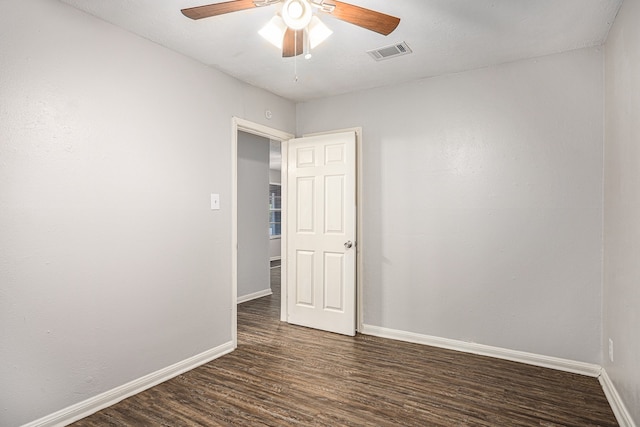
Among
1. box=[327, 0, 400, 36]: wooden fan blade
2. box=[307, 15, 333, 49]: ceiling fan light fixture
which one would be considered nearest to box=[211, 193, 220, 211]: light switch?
box=[307, 15, 333, 49]: ceiling fan light fixture

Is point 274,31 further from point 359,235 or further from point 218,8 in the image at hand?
point 359,235

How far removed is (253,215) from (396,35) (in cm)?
347

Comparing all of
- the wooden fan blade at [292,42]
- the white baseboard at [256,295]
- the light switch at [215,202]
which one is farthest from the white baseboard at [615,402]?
the white baseboard at [256,295]

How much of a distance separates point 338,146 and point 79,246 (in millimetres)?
2475

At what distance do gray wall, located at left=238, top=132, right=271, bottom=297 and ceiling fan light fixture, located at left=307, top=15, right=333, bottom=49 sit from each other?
10.2 ft

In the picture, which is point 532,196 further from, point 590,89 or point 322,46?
point 322,46

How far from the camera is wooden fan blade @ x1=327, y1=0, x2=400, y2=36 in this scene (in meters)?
1.81

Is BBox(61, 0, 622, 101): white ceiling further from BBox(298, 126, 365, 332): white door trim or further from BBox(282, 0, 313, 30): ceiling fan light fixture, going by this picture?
BBox(298, 126, 365, 332): white door trim

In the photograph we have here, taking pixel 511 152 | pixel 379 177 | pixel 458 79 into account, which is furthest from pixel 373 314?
pixel 458 79

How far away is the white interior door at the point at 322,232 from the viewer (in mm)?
3807

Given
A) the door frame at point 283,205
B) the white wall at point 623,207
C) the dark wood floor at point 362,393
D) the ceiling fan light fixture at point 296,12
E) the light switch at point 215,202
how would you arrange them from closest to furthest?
the ceiling fan light fixture at point 296,12 → the white wall at point 623,207 → the dark wood floor at point 362,393 → the light switch at point 215,202 → the door frame at point 283,205

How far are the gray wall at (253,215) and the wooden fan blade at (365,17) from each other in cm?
350

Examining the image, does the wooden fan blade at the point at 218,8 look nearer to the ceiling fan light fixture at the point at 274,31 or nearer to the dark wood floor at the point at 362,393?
the ceiling fan light fixture at the point at 274,31

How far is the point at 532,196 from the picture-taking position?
3049mm
